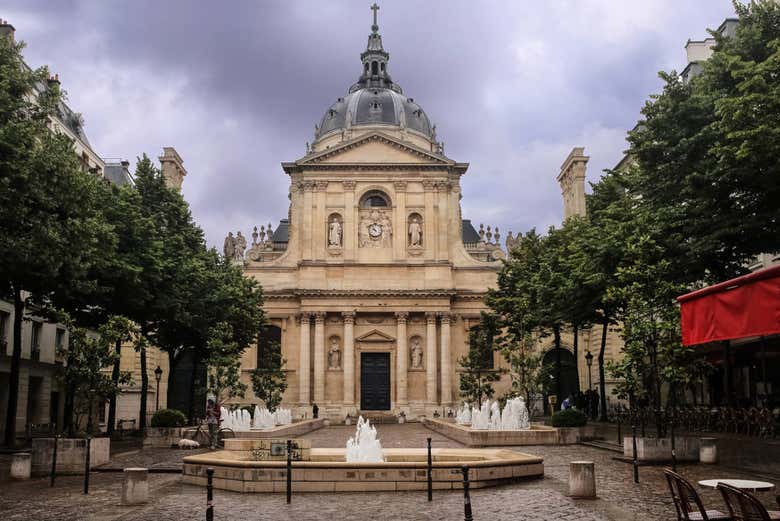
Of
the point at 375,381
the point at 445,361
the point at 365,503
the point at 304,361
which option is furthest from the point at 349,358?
the point at 365,503

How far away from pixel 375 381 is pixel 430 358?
15.6 ft

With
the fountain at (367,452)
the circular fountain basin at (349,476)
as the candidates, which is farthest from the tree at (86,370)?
the fountain at (367,452)

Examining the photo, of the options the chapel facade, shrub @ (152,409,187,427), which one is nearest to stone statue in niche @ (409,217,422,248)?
the chapel facade

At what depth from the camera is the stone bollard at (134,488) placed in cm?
1468

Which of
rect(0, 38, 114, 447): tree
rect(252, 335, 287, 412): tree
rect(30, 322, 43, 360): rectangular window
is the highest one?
rect(0, 38, 114, 447): tree

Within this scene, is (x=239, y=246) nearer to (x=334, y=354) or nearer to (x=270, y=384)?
(x=334, y=354)

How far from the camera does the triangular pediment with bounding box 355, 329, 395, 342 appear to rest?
6128cm

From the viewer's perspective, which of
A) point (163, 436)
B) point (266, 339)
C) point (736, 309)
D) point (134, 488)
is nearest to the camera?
point (736, 309)

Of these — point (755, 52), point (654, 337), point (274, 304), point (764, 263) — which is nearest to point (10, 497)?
point (654, 337)

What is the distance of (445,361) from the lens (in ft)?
199

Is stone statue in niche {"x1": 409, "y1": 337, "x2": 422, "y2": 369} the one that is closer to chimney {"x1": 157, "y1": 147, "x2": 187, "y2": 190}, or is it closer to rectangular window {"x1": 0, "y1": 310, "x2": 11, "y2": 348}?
chimney {"x1": 157, "y1": 147, "x2": 187, "y2": 190}

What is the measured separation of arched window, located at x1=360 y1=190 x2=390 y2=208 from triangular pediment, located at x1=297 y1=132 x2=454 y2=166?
96.8 inches

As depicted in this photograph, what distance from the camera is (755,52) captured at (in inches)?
928

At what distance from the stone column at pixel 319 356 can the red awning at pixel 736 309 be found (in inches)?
2073
